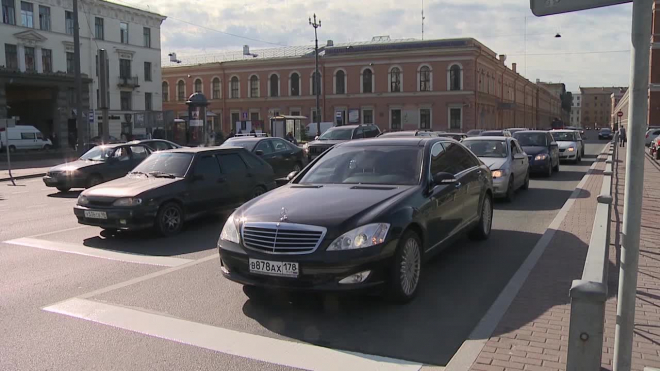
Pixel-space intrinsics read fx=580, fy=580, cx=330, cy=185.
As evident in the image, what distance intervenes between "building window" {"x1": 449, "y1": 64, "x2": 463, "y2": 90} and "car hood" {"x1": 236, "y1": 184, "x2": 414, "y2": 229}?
186 ft

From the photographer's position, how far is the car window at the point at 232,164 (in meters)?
11.0

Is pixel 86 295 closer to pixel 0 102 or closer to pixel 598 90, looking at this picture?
pixel 0 102

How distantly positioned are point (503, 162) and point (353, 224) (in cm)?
843

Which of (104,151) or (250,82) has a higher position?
(250,82)

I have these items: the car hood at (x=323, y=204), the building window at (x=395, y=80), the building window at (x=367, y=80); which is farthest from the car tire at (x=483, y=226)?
the building window at (x=367, y=80)

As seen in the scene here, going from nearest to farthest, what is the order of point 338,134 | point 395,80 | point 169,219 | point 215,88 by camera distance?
point 169,219, point 338,134, point 395,80, point 215,88

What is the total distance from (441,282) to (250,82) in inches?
2591

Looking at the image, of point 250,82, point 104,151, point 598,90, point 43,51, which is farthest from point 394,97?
point 598,90

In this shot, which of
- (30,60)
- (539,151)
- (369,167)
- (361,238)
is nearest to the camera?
(361,238)

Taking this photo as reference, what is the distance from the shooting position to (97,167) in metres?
15.8

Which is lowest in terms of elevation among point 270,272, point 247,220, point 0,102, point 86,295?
point 86,295

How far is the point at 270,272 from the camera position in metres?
5.25

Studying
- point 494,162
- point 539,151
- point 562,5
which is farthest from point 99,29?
point 562,5

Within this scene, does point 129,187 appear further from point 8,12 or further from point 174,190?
point 8,12
